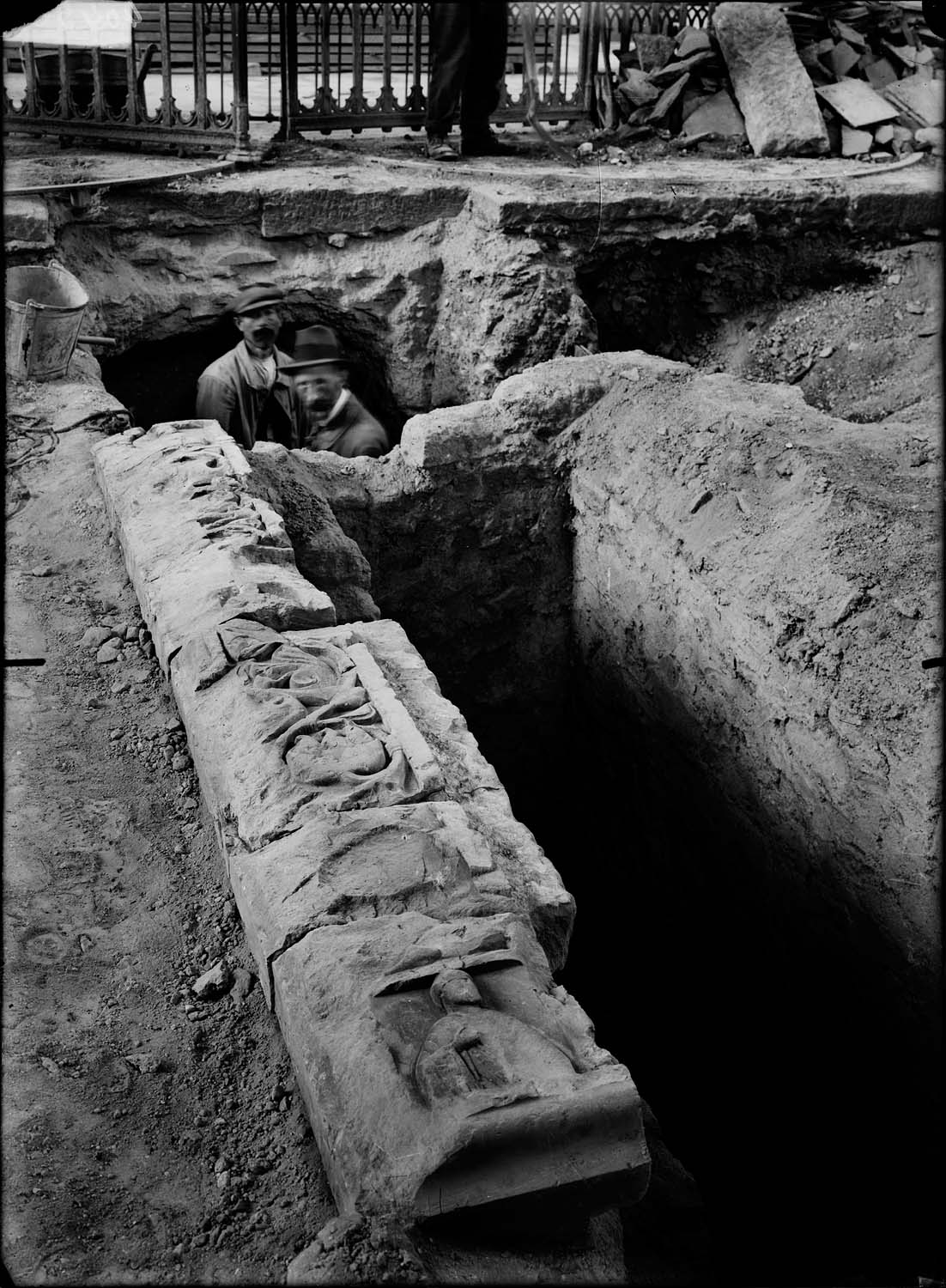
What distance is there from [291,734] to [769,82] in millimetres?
8568

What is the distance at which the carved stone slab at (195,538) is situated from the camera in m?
3.53

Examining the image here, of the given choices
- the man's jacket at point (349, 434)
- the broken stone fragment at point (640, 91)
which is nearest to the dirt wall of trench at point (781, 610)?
the man's jacket at point (349, 434)

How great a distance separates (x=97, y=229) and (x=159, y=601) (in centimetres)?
477

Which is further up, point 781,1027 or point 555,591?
point 555,591

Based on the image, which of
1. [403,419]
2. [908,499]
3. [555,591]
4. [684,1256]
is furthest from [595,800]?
[403,419]

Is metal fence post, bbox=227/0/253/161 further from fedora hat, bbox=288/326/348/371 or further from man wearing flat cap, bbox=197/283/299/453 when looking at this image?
fedora hat, bbox=288/326/348/371

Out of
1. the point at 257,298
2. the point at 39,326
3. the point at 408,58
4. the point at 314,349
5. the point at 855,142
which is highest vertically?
the point at 408,58

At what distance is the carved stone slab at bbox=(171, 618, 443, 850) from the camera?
2803 millimetres

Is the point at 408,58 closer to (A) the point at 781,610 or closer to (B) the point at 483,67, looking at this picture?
(B) the point at 483,67

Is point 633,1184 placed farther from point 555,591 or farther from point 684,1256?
point 555,591

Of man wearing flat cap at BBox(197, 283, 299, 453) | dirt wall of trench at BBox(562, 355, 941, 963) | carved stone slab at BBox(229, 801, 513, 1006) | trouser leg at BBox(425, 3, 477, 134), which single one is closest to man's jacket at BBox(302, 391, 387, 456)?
man wearing flat cap at BBox(197, 283, 299, 453)

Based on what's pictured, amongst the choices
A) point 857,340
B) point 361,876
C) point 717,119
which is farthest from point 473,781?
point 717,119

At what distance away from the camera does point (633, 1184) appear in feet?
6.68

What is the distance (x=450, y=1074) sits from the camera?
6.73ft
